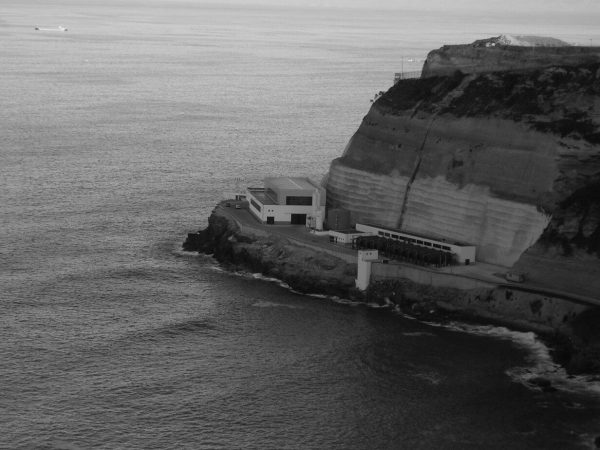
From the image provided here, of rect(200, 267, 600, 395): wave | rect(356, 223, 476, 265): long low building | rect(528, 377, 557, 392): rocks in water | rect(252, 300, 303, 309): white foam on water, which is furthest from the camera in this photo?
rect(356, 223, 476, 265): long low building

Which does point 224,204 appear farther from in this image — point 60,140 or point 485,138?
point 60,140

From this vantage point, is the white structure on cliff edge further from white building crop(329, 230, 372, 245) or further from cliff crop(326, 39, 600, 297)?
cliff crop(326, 39, 600, 297)

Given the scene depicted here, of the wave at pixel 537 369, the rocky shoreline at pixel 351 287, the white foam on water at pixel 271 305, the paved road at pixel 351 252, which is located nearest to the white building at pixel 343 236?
the paved road at pixel 351 252

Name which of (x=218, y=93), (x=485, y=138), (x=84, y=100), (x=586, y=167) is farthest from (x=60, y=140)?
(x=586, y=167)

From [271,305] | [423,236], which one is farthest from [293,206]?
[271,305]

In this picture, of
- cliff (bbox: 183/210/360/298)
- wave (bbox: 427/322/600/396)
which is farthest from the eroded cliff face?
cliff (bbox: 183/210/360/298)

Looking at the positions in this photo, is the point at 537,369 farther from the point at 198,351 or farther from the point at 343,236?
the point at 343,236
